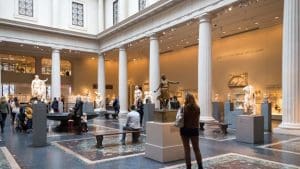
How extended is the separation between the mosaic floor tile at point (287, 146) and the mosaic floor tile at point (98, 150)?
3.99 m

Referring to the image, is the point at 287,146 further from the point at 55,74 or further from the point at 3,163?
the point at 55,74

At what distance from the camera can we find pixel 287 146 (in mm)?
8734

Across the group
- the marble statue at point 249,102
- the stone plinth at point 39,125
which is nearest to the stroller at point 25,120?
the stone plinth at point 39,125

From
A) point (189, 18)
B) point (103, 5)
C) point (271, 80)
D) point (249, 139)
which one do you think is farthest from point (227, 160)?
point (103, 5)

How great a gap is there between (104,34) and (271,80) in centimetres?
1483

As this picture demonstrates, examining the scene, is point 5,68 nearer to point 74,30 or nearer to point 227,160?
point 74,30

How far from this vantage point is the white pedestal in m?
6.88

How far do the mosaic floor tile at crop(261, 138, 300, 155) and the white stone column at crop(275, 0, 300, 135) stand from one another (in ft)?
5.63

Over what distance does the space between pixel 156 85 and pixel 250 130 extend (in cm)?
1023

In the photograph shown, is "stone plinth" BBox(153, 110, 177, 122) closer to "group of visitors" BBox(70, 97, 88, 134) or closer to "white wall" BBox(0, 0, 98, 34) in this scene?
"group of visitors" BBox(70, 97, 88, 134)

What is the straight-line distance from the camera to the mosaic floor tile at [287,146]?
8.09 meters

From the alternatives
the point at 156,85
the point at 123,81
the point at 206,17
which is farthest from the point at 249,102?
the point at 123,81

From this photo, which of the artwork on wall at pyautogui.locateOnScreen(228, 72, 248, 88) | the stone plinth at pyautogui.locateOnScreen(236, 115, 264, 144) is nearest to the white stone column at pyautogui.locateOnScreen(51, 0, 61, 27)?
the artwork on wall at pyautogui.locateOnScreen(228, 72, 248, 88)

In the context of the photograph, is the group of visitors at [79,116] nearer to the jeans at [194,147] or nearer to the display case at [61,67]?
the jeans at [194,147]
